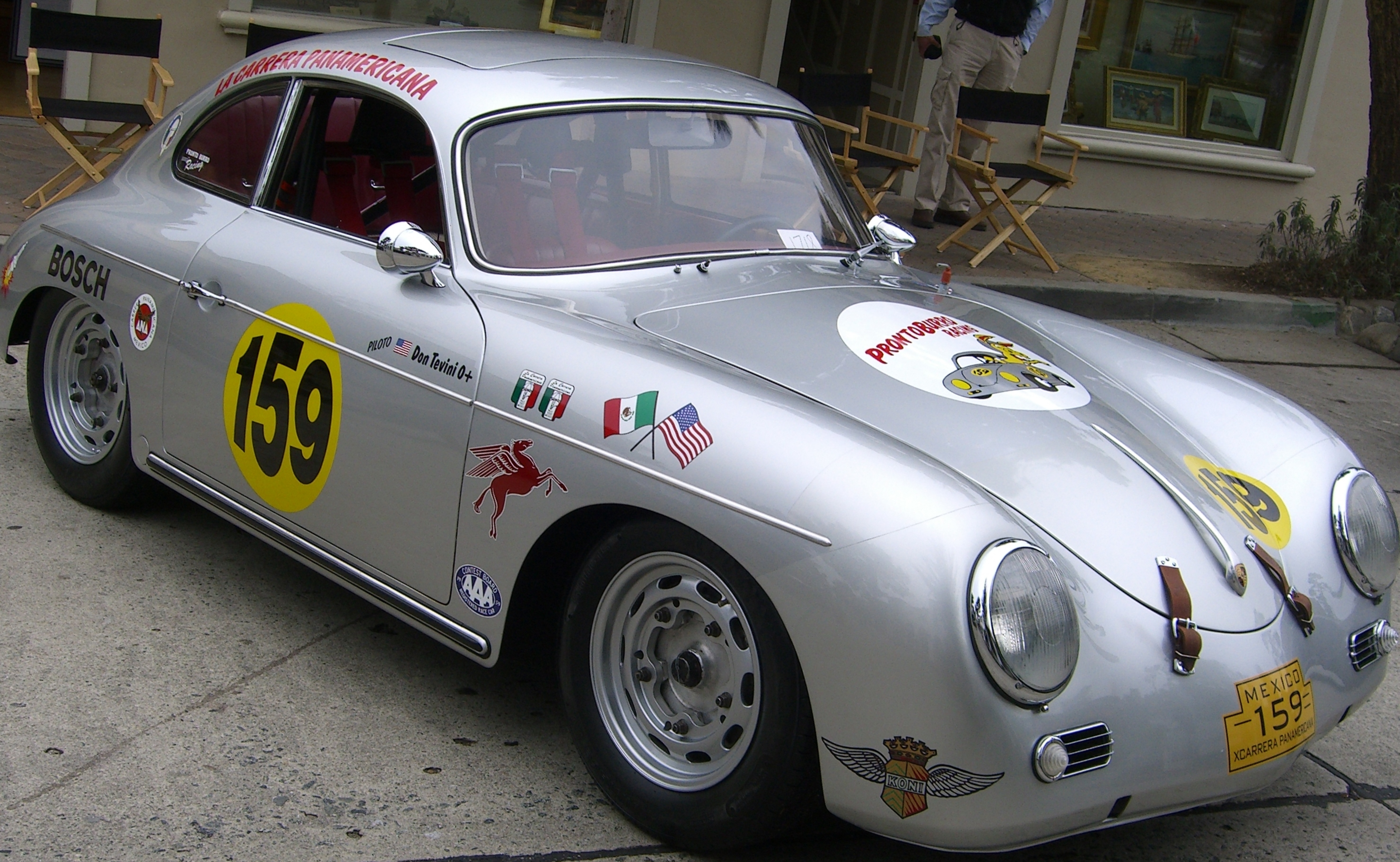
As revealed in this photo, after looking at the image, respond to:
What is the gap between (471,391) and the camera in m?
3.05

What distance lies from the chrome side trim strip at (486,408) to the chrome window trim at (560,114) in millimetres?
362

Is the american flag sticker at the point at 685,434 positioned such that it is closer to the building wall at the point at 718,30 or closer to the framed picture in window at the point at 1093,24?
the building wall at the point at 718,30

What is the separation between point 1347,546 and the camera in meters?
3.06

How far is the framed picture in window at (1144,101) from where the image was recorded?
12.0m

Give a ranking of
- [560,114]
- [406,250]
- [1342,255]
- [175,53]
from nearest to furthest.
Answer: [406,250] < [560,114] < [1342,255] < [175,53]

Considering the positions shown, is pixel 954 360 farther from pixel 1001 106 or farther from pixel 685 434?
pixel 1001 106

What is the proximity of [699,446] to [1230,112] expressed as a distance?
11.2 meters

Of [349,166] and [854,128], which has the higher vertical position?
[854,128]

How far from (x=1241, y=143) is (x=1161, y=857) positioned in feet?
35.5

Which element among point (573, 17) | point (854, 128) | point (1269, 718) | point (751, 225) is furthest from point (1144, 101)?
point (1269, 718)

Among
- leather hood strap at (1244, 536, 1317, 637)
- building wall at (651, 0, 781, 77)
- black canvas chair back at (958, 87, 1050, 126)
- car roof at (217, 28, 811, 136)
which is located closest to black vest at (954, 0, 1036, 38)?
black canvas chair back at (958, 87, 1050, 126)

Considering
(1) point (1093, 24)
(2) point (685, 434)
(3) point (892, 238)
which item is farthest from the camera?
(1) point (1093, 24)

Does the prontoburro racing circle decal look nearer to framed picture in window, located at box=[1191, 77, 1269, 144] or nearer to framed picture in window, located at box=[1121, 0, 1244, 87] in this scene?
framed picture in window, located at box=[1121, 0, 1244, 87]

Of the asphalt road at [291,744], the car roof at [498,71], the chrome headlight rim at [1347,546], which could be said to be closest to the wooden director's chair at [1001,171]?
the car roof at [498,71]
